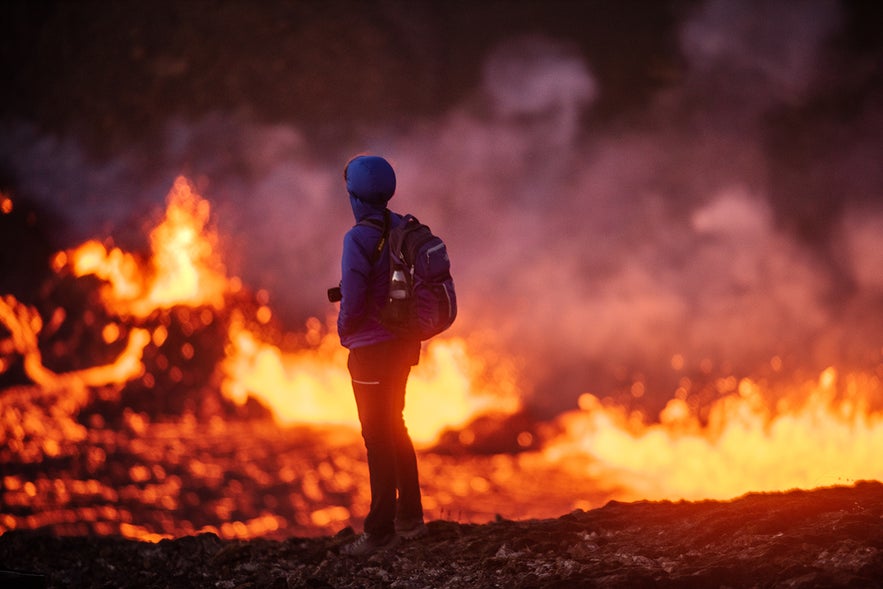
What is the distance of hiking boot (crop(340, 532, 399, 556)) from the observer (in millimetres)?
7699

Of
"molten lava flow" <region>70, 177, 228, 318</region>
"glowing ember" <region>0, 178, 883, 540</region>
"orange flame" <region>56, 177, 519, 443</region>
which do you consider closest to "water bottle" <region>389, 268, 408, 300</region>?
"glowing ember" <region>0, 178, 883, 540</region>

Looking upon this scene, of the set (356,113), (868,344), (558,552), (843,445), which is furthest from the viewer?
(356,113)

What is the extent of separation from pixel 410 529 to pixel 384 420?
1.06 meters

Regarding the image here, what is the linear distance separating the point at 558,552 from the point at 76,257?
106 feet

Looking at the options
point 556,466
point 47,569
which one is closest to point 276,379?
point 556,466

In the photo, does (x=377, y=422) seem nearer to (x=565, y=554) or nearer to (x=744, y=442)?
(x=565, y=554)

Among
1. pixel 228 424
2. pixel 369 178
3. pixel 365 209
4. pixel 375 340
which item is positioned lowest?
pixel 375 340

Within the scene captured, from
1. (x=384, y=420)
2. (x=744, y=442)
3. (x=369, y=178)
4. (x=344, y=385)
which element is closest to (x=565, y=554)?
(x=384, y=420)

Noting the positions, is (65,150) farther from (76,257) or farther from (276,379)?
(276,379)

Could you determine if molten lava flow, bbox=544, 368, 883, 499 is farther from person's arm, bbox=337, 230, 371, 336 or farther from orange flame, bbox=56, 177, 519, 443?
person's arm, bbox=337, 230, 371, 336

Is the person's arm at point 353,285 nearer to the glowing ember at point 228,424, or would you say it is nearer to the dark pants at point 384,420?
the dark pants at point 384,420

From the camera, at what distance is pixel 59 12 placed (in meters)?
35.3

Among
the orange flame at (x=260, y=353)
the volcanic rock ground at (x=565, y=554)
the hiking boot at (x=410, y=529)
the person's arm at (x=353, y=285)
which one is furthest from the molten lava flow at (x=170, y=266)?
the person's arm at (x=353, y=285)

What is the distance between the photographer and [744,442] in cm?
2109
